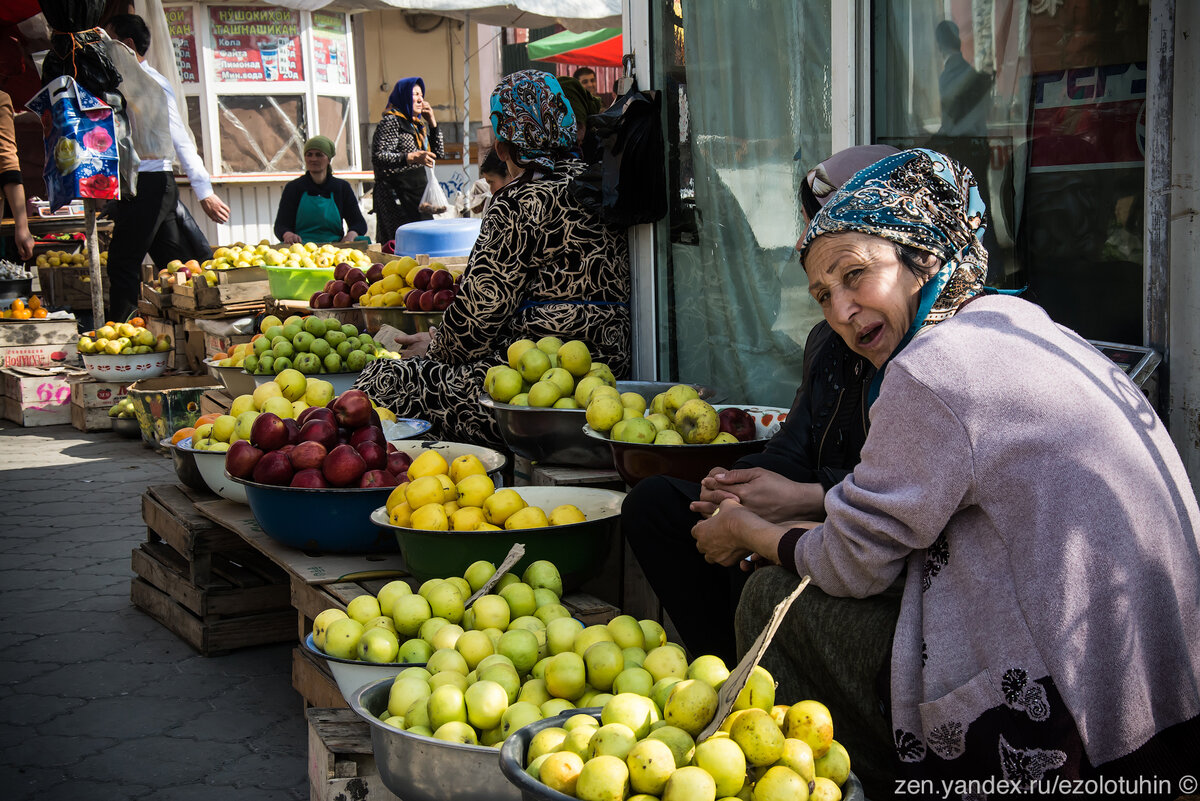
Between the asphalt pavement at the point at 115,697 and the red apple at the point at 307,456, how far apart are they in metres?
0.78

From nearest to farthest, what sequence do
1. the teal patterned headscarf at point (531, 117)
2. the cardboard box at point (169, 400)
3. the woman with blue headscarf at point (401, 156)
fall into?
the teal patterned headscarf at point (531, 117)
the cardboard box at point (169, 400)
the woman with blue headscarf at point (401, 156)

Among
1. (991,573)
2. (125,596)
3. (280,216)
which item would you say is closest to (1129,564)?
(991,573)

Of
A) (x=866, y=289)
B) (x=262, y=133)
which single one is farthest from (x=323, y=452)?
(x=262, y=133)

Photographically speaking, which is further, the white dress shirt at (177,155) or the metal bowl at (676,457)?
the white dress shirt at (177,155)

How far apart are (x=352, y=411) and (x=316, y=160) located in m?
6.25

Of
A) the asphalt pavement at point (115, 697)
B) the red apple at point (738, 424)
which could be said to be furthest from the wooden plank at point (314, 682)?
the red apple at point (738, 424)

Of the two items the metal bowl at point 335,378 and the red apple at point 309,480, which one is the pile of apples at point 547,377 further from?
the metal bowl at point 335,378

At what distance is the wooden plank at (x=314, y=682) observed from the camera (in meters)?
2.51

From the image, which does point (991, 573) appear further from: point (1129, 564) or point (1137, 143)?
point (1137, 143)

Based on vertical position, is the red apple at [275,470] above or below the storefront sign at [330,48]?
below

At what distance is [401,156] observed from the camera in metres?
9.64

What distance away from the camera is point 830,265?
1931mm

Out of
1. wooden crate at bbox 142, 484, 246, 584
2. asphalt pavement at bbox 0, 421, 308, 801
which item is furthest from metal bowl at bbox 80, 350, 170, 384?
wooden crate at bbox 142, 484, 246, 584

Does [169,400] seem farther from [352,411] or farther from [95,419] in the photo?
[352,411]
